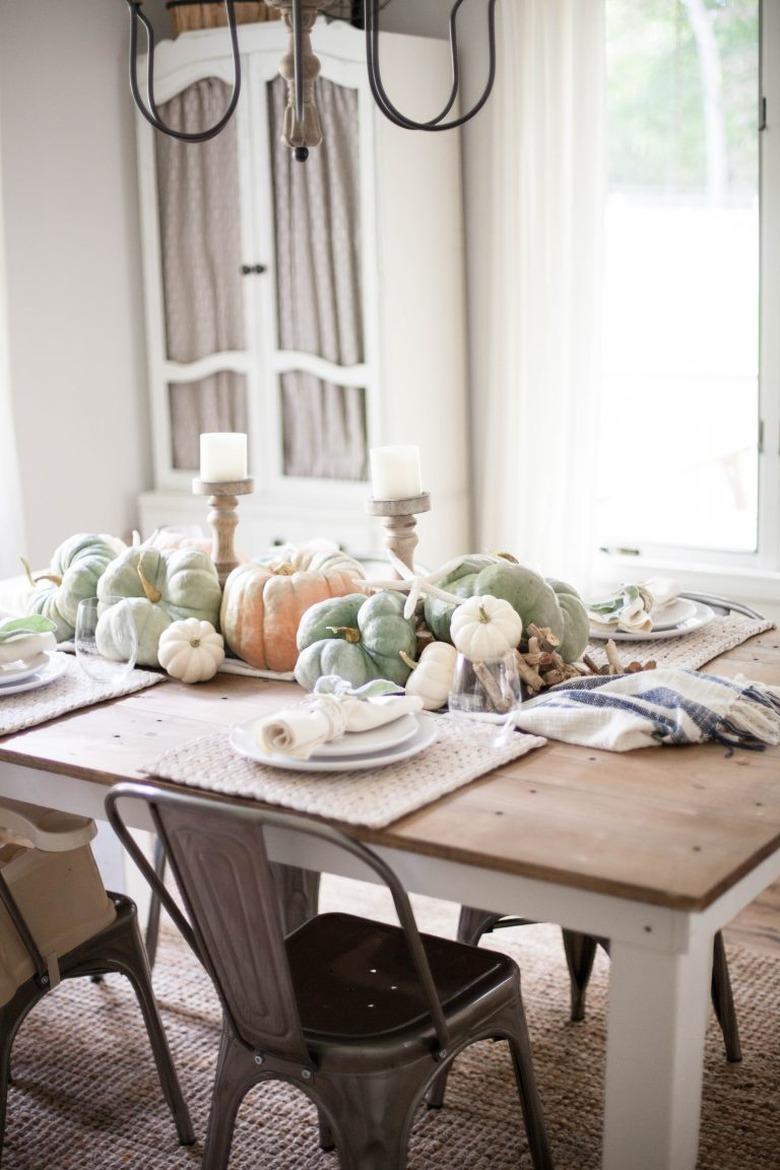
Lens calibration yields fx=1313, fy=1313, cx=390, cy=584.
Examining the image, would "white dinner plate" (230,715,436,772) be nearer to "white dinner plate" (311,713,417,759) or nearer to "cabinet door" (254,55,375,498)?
"white dinner plate" (311,713,417,759)

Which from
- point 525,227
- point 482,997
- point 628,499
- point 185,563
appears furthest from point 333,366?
point 482,997

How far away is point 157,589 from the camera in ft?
6.97

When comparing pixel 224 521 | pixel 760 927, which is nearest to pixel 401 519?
pixel 224 521

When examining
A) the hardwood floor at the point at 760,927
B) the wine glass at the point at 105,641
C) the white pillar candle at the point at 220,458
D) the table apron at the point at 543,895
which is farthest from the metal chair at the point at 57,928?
the hardwood floor at the point at 760,927

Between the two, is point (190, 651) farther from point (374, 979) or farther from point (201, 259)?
point (201, 259)

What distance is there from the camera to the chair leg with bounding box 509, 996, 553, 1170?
168 cm

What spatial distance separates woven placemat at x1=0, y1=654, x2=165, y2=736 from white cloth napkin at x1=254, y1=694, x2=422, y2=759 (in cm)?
42

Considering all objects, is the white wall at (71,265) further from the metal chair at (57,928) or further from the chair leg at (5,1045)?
the chair leg at (5,1045)

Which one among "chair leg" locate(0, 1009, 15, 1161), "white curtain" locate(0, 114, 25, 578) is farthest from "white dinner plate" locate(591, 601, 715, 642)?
"white curtain" locate(0, 114, 25, 578)

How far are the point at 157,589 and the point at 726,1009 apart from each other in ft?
3.79

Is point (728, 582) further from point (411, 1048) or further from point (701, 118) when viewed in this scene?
point (411, 1048)

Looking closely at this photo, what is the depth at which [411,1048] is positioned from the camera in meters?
1.49

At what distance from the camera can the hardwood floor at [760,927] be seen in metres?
2.57

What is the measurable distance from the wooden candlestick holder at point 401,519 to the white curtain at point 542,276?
62.6 inches
